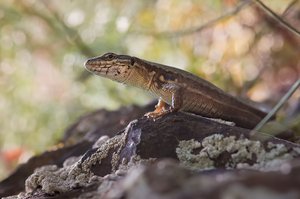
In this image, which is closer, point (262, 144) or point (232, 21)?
point (262, 144)

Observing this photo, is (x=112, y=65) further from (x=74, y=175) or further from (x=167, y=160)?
(x=167, y=160)

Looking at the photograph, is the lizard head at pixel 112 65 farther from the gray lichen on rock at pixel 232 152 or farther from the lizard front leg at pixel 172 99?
the gray lichen on rock at pixel 232 152

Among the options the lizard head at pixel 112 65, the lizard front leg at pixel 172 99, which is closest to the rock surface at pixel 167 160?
the lizard front leg at pixel 172 99

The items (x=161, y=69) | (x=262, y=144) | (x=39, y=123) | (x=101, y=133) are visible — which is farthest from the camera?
(x=39, y=123)

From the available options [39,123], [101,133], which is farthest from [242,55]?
[101,133]

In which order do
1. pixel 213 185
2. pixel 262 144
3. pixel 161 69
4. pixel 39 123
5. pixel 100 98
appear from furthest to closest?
pixel 39 123
pixel 100 98
pixel 161 69
pixel 262 144
pixel 213 185

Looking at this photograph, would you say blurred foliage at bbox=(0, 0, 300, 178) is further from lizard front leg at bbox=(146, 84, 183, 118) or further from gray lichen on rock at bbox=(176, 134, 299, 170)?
gray lichen on rock at bbox=(176, 134, 299, 170)

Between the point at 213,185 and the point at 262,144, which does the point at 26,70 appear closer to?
the point at 262,144
